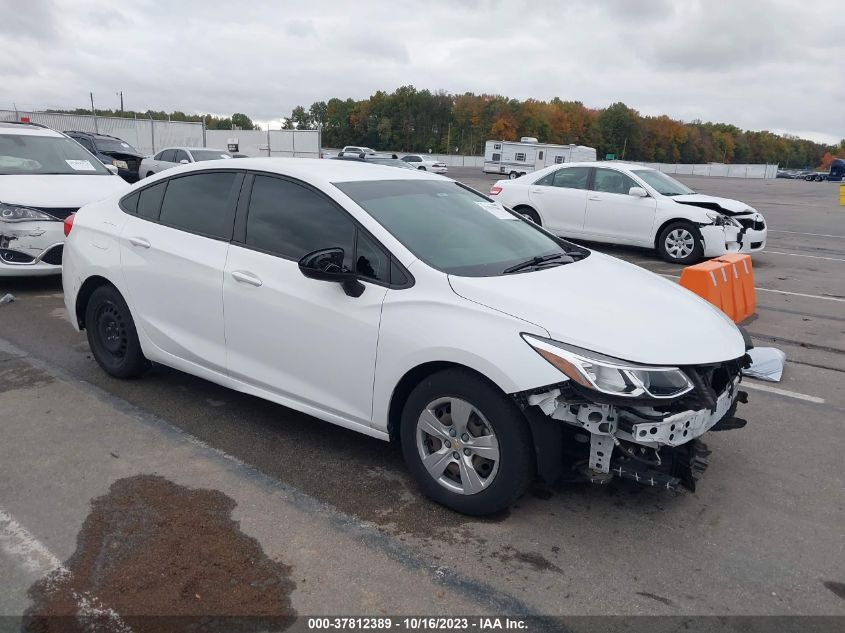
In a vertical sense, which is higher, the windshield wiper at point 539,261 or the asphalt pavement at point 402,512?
the windshield wiper at point 539,261

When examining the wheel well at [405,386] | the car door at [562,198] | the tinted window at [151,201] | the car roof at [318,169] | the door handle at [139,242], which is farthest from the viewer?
the car door at [562,198]

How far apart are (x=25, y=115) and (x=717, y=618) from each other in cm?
3404

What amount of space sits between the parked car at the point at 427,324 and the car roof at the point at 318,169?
22 millimetres

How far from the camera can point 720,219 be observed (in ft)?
36.8

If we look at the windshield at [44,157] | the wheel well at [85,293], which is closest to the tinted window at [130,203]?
the wheel well at [85,293]

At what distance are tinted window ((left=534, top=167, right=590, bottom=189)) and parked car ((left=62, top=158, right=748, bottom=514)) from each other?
8.12 meters

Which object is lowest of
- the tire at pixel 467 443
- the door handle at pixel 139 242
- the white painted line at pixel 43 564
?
the white painted line at pixel 43 564

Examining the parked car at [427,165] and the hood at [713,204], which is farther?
the parked car at [427,165]

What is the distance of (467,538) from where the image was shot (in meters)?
3.30

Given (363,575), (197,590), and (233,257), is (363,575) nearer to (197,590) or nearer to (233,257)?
(197,590)

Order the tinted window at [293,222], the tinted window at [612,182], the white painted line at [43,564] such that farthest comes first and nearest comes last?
the tinted window at [612,182]
the tinted window at [293,222]
the white painted line at [43,564]

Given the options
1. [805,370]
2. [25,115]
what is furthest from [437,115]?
[805,370]

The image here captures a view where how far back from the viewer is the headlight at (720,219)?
11169mm

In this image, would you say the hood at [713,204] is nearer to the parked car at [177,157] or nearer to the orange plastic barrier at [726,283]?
the orange plastic barrier at [726,283]
